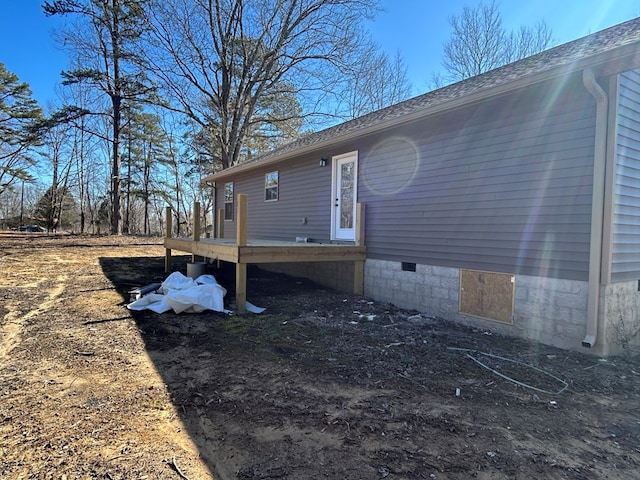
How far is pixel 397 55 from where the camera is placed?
1747cm

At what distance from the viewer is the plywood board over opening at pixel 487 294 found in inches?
175

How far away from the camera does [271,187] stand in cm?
973

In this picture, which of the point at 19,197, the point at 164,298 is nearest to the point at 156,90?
the point at 164,298

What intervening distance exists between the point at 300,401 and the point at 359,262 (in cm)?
414

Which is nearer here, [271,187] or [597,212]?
[597,212]

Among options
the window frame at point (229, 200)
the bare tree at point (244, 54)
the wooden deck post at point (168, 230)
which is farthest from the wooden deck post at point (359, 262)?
the bare tree at point (244, 54)

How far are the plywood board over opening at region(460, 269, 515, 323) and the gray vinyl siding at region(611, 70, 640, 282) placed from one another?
104cm

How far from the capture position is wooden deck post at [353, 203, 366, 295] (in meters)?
6.55

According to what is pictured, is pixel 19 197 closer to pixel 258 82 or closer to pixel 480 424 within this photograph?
pixel 258 82

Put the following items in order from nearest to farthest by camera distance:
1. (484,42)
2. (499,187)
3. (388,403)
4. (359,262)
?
(388,403), (499,187), (359,262), (484,42)

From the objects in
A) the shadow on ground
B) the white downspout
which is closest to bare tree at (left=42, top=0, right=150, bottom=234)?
the shadow on ground

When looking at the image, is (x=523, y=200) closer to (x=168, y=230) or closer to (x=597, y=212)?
(x=597, y=212)

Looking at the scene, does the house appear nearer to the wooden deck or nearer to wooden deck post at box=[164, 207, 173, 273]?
the wooden deck

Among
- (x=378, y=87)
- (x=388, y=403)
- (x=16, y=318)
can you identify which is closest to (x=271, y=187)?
(x=16, y=318)
